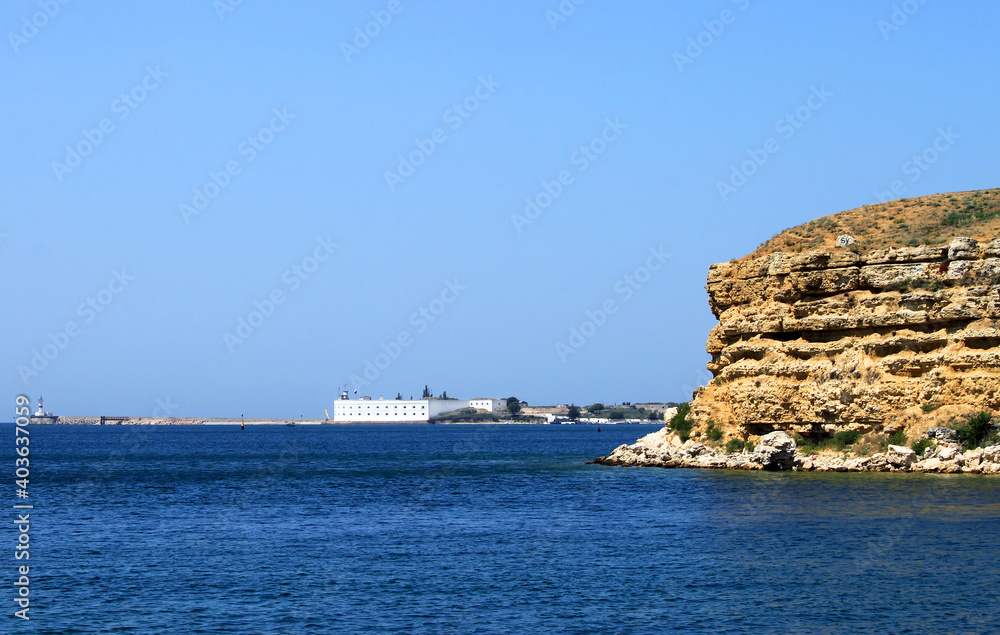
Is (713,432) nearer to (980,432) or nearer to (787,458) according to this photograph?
(787,458)

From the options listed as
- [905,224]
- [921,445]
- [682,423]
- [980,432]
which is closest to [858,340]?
[921,445]

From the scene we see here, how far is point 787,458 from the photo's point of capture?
49719 millimetres

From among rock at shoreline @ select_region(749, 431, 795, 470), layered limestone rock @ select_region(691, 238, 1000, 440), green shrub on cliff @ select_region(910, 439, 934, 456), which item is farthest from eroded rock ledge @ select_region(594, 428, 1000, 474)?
layered limestone rock @ select_region(691, 238, 1000, 440)

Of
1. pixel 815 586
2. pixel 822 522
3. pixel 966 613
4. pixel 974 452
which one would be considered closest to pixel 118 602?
pixel 815 586

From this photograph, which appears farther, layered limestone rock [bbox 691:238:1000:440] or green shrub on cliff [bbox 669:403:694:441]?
green shrub on cliff [bbox 669:403:694:441]

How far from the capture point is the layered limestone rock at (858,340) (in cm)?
4609

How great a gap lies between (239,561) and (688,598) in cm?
1185

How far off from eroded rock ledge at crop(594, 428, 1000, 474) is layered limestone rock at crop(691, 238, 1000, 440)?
1585mm

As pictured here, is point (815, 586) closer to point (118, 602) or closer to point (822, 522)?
point (822, 522)

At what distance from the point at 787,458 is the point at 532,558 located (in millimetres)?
25796

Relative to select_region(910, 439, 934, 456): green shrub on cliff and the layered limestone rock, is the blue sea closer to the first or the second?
select_region(910, 439, 934, 456): green shrub on cliff

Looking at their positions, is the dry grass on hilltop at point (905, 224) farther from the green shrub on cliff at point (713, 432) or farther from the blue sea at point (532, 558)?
the blue sea at point (532, 558)

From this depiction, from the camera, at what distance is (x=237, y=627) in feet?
65.3

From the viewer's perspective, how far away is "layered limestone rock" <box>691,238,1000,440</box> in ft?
151
